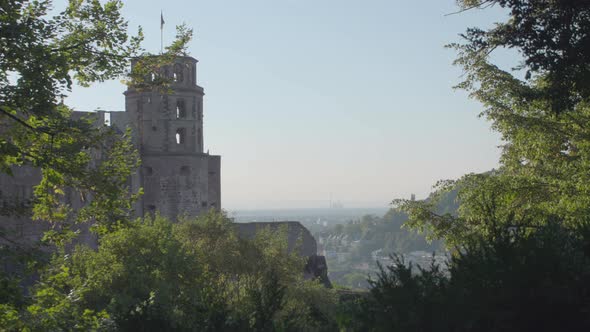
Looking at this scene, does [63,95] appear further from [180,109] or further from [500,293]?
[180,109]

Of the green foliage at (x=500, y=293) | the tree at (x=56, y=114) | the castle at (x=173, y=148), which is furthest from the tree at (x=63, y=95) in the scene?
the castle at (x=173, y=148)

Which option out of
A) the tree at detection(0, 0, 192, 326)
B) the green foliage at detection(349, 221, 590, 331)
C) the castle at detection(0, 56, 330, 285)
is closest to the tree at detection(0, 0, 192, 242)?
the tree at detection(0, 0, 192, 326)

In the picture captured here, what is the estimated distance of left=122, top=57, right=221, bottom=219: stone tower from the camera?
1825 inches

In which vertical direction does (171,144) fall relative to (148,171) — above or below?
above

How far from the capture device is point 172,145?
4738cm

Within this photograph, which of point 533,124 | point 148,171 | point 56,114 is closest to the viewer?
point 56,114

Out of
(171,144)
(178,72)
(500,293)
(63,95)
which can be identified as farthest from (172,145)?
(500,293)

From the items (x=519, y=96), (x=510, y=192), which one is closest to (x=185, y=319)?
(x=519, y=96)

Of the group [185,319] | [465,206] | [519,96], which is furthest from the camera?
[465,206]

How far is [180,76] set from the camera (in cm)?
4756

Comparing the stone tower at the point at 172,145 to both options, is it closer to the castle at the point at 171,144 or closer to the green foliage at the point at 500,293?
the castle at the point at 171,144

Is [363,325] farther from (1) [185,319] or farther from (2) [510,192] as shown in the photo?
(2) [510,192]

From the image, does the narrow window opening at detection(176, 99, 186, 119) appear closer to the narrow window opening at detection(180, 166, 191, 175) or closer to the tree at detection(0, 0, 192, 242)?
the narrow window opening at detection(180, 166, 191, 175)

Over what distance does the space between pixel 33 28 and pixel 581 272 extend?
8938 millimetres
